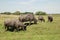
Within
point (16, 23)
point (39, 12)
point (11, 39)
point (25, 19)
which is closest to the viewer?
point (11, 39)

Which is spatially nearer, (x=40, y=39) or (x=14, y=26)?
(x=40, y=39)

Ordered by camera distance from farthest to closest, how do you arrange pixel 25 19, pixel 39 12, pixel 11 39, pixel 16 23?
pixel 39 12
pixel 25 19
pixel 16 23
pixel 11 39

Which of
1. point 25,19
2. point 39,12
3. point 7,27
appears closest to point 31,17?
point 25,19

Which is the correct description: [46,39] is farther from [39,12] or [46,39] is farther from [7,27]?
[39,12]

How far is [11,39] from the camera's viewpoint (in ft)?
62.9

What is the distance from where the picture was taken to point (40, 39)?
1922 centimetres

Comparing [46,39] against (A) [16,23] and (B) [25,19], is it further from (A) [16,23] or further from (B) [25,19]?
(B) [25,19]

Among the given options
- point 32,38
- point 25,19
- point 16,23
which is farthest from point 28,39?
point 25,19

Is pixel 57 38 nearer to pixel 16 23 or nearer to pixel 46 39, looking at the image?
pixel 46 39

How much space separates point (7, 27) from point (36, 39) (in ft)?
24.7

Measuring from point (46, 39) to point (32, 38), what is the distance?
155 cm

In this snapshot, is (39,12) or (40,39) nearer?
(40,39)

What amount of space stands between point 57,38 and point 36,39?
7.97 ft

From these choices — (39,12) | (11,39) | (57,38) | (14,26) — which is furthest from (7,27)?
(39,12)
